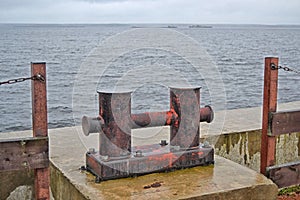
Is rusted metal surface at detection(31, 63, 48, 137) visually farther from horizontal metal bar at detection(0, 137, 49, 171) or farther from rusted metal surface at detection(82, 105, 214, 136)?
rusted metal surface at detection(82, 105, 214, 136)

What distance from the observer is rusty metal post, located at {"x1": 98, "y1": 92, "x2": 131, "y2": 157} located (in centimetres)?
449

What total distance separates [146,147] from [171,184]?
0.64 metres

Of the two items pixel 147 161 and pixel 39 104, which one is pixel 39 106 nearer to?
pixel 39 104

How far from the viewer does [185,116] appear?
477 centimetres

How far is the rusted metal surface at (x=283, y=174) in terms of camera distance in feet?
17.1

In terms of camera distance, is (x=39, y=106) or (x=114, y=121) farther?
(x=114, y=121)

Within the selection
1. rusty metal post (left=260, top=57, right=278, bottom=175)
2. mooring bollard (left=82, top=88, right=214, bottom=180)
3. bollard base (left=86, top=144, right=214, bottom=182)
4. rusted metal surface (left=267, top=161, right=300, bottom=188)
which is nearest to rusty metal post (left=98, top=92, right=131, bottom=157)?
mooring bollard (left=82, top=88, right=214, bottom=180)

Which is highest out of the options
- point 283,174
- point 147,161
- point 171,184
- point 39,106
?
point 39,106

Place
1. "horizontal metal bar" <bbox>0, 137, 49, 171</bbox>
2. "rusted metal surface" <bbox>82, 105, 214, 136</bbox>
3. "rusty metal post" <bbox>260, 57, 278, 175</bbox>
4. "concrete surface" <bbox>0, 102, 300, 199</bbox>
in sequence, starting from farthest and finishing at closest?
"rusty metal post" <bbox>260, 57, 278, 175</bbox>, "concrete surface" <bbox>0, 102, 300, 199</bbox>, "rusted metal surface" <bbox>82, 105, 214, 136</bbox>, "horizontal metal bar" <bbox>0, 137, 49, 171</bbox>

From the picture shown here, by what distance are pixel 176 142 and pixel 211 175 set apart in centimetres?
47

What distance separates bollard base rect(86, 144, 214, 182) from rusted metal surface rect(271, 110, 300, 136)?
775mm

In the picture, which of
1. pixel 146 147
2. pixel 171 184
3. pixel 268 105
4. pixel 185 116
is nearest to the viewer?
pixel 171 184

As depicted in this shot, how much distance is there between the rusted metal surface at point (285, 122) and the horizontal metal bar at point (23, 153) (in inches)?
94.6

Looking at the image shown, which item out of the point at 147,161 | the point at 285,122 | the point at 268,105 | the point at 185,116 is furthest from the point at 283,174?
the point at 147,161
